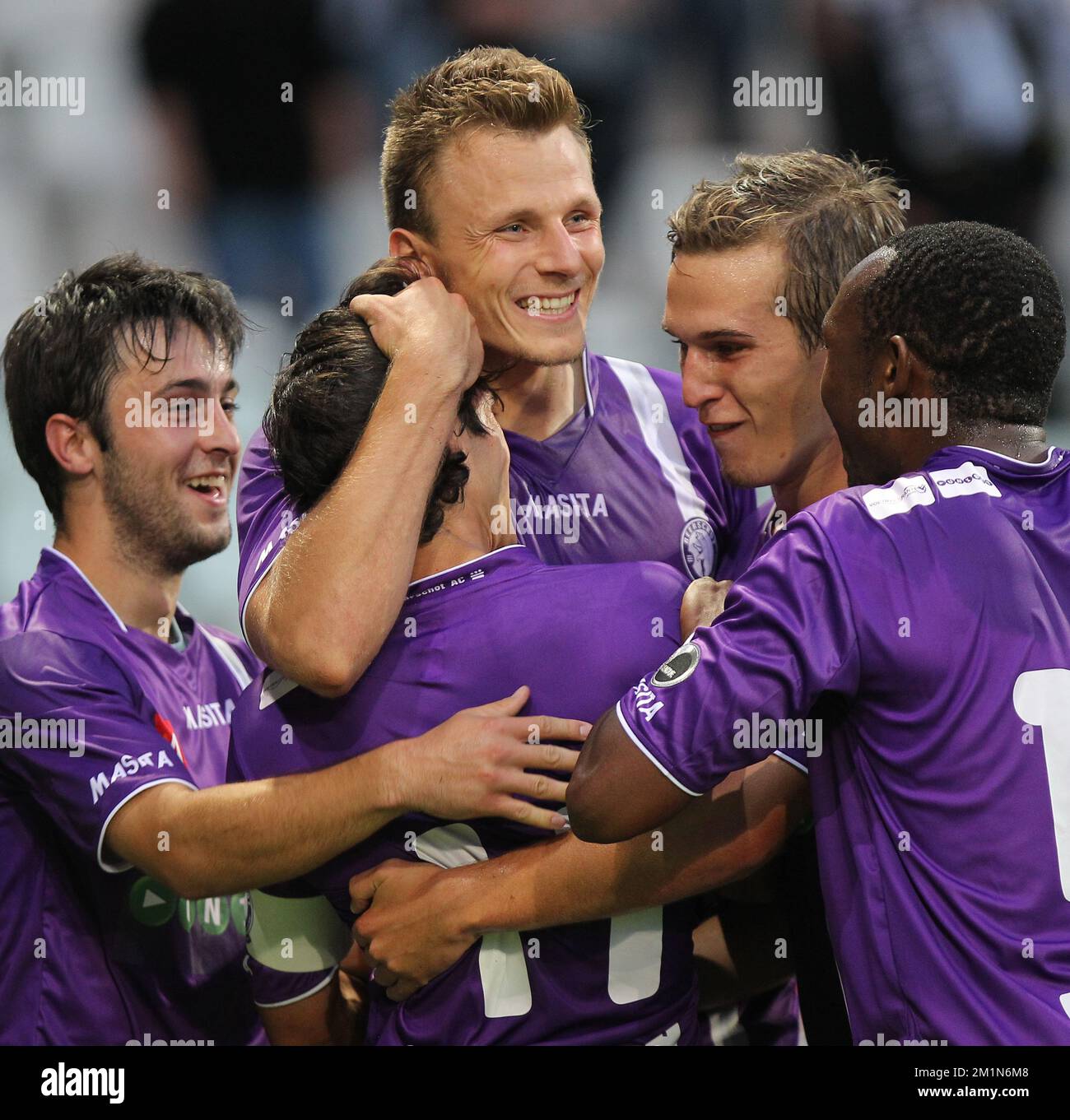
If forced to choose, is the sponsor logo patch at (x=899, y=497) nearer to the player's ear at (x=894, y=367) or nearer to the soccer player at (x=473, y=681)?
the player's ear at (x=894, y=367)

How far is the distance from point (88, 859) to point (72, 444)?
3.05ft

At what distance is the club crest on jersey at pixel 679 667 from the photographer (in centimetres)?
174

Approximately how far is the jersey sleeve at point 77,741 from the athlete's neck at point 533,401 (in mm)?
994

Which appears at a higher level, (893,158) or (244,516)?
(893,158)

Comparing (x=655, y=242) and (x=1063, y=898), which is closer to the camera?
(x=1063, y=898)

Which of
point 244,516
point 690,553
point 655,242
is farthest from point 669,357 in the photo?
point 244,516

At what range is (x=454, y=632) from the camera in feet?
6.64

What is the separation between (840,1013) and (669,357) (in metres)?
3.27

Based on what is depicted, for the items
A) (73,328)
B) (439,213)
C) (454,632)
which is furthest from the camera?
(73,328)

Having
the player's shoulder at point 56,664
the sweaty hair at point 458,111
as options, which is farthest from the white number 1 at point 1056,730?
the player's shoulder at point 56,664

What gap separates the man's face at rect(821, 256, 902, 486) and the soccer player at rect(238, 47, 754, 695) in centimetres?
63

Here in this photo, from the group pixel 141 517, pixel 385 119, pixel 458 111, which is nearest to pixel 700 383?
pixel 458 111

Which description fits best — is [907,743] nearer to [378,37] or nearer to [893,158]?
[893,158]
